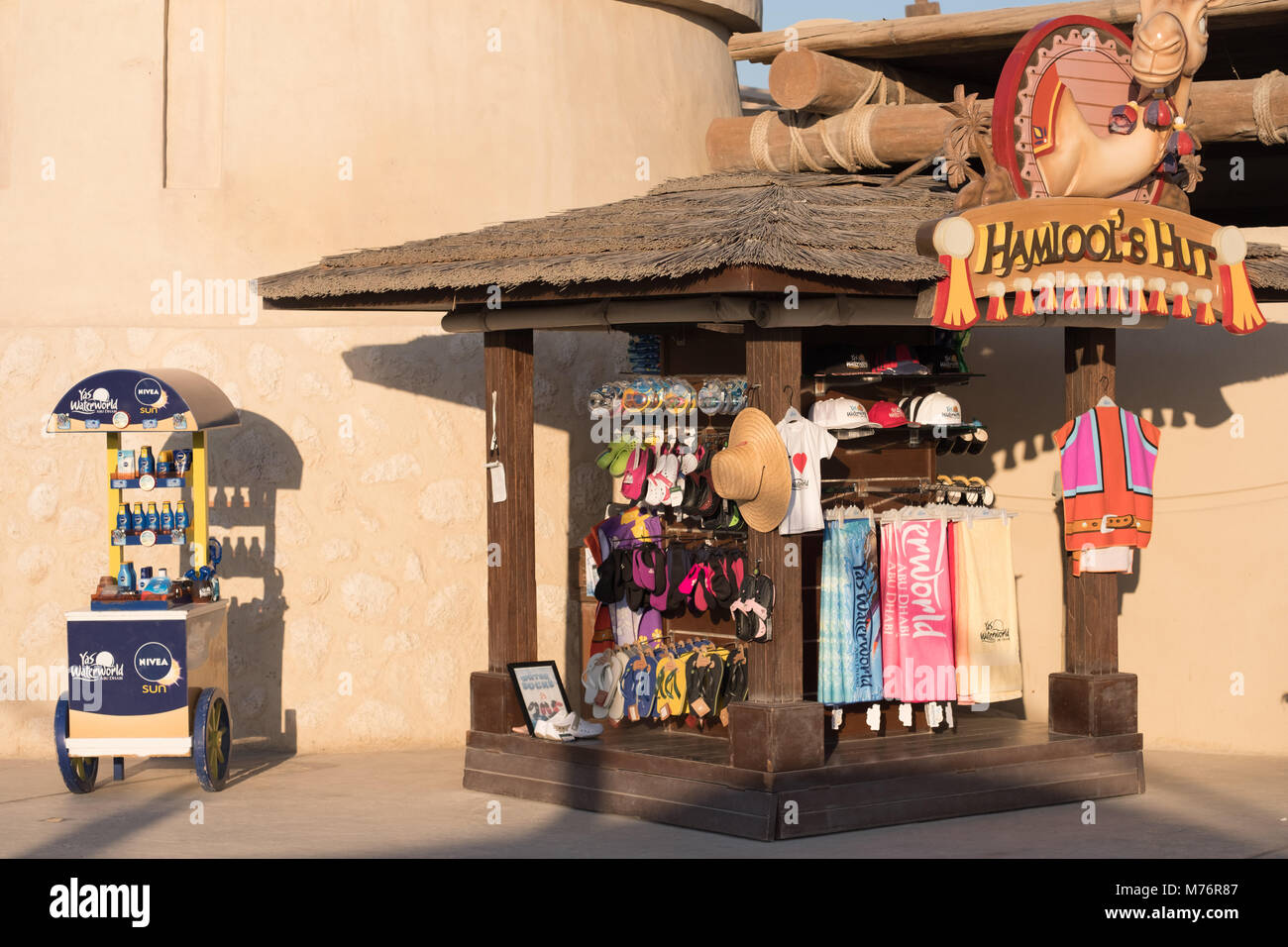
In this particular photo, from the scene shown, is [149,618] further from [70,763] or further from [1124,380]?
[1124,380]

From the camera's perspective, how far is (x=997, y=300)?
8.85 metres

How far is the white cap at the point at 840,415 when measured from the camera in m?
10.2

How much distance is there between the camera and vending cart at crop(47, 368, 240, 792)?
32.8 feet

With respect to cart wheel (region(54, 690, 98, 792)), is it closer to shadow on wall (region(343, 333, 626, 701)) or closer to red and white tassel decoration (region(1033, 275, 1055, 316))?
shadow on wall (region(343, 333, 626, 701))

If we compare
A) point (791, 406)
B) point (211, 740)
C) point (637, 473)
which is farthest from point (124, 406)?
point (791, 406)

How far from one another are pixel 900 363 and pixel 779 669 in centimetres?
243

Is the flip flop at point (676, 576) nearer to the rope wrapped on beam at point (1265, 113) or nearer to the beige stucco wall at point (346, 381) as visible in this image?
the beige stucco wall at point (346, 381)

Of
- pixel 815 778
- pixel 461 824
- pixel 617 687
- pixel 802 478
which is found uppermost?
pixel 802 478

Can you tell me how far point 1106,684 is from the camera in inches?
403

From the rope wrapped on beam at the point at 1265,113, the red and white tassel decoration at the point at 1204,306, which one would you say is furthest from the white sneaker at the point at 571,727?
the rope wrapped on beam at the point at 1265,113

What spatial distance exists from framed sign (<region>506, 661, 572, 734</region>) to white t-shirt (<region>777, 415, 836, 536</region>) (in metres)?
2.07

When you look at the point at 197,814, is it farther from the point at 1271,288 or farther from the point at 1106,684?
the point at 1271,288

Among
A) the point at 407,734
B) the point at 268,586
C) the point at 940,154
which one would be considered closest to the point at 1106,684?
the point at 940,154

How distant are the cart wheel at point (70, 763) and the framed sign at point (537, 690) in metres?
2.50
